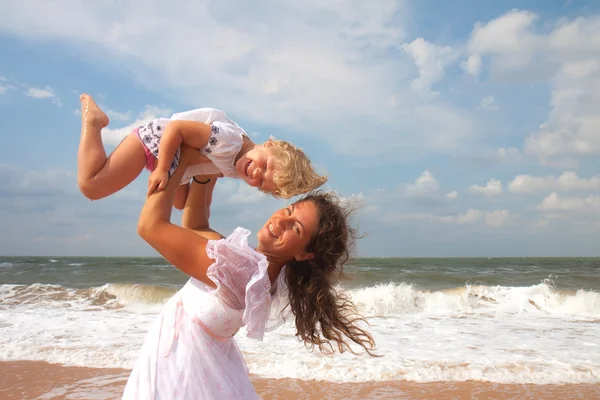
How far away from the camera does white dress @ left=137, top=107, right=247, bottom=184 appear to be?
2860 millimetres

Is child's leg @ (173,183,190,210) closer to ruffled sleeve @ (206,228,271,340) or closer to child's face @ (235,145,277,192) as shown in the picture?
child's face @ (235,145,277,192)

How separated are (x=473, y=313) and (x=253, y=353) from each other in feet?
23.5

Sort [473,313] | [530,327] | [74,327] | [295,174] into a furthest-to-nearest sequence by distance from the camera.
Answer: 1. [473,313]
2. [530,327]
3. [74,327]
4. [295,174]

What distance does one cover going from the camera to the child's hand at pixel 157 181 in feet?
7.32

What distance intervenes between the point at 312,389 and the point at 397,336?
3.31 meters

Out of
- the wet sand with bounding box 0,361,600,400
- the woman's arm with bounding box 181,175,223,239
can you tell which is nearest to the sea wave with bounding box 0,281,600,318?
the wet sand with bounding box 0,361,600,400

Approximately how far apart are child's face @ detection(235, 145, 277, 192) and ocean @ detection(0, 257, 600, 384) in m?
0.75

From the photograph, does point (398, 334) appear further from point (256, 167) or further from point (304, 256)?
point (304, 256)

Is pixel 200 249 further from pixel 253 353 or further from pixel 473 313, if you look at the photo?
pixel 473 313

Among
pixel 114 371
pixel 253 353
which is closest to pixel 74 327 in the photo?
pixel 114 371

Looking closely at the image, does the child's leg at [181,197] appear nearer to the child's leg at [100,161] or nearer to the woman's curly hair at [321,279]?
the child's leg at [100,161]

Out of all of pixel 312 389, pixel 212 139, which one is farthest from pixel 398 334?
pixel 212 139

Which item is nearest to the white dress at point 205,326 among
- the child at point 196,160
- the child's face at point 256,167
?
the child at point 196,160

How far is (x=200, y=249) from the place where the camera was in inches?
83.6
